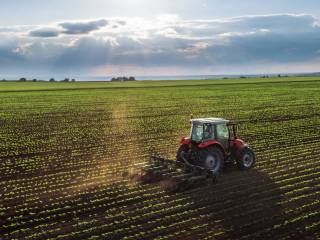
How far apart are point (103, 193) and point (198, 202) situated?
3061 millimetres

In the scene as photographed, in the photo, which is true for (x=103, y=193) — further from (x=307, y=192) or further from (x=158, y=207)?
(x=307, y=192)

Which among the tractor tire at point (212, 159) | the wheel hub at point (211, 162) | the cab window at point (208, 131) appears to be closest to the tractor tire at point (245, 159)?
the tractor tire at point (212, 159)

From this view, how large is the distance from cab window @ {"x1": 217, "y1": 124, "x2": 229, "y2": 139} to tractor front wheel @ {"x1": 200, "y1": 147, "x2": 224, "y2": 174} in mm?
583

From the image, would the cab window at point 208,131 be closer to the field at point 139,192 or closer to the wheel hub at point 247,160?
the field at point 139,192

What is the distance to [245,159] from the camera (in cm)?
1628

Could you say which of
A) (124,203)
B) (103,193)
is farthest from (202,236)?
(103,193)

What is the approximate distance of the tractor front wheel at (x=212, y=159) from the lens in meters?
15.0

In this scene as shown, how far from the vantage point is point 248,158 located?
16.4 metres

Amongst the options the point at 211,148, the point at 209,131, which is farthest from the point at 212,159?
the point at 209,131

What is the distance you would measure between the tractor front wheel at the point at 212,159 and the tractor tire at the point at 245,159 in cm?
94

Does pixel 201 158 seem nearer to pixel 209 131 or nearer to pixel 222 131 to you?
pixel 209 131

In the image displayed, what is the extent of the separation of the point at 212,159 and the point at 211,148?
1.30ft

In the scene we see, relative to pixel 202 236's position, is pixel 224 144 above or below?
above

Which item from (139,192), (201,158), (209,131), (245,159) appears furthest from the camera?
(245,159)
